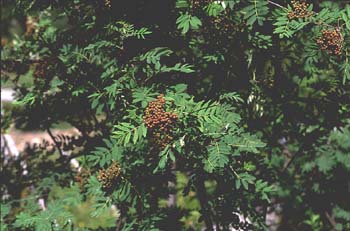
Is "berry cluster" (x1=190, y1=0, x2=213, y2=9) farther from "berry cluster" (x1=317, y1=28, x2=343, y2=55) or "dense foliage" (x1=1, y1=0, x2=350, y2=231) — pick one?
"berry cluster" (x1=317, y1=28, x2=343, y2=55)

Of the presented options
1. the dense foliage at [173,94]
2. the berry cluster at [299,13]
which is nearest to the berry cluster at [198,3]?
the dense foliage at [173,94]

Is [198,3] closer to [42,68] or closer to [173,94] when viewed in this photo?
[173,94]


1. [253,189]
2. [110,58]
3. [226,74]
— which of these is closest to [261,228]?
[253,189]

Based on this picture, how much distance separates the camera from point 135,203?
3.90 metres

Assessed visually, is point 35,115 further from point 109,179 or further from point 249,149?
point 249,149

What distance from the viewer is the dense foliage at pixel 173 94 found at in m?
3.35

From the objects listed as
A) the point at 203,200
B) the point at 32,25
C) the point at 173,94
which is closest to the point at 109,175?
the point at 173,94

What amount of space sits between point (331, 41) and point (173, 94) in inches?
42.6

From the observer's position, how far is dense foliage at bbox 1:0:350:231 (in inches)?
132

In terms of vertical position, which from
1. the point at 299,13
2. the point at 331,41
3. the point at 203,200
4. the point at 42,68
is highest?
the point at 299,13

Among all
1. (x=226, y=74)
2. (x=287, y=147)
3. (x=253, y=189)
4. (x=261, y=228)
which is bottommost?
(x=287, y=147)

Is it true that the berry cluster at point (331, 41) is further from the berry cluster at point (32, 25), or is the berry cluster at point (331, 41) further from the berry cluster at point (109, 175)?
the berry cluster at point (32, 25)

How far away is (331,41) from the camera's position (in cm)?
313

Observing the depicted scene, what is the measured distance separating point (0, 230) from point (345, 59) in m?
3.21
